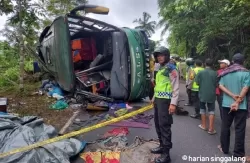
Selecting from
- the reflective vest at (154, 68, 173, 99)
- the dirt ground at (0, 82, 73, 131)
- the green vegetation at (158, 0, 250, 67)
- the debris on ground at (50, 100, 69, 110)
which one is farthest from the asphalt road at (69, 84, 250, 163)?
the green vegetation at (158, 0, 250, 67)

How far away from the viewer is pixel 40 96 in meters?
8.37

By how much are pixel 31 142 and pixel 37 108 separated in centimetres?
352

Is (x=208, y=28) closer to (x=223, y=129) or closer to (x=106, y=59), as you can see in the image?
(x=106, y=59)

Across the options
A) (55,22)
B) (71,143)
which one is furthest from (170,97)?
(55,22)

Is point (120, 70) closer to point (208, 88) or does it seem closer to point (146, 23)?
point (208, 88)

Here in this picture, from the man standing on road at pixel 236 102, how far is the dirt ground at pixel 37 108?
3124 millimetres

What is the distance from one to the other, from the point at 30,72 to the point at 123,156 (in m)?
12.0

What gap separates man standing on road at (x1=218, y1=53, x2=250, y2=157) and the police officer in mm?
890

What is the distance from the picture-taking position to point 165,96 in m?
3.53

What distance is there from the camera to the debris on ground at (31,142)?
3102 mm

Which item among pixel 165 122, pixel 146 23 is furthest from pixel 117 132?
pixel 146 23

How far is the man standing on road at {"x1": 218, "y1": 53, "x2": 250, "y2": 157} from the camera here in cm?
361

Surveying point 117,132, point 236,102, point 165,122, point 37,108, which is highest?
point 236,102

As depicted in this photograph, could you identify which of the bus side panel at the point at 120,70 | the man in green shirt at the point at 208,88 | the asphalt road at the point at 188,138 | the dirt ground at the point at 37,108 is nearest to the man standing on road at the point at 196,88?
the asphalt road at the point at 188,138
